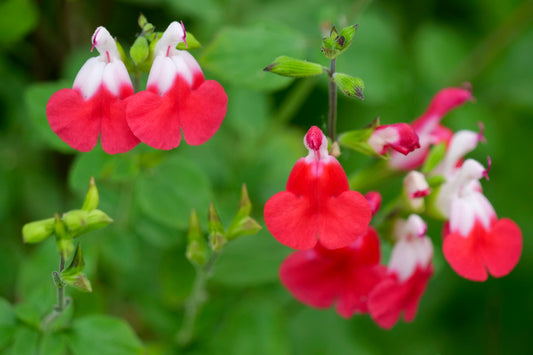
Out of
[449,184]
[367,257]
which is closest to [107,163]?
[367,257]

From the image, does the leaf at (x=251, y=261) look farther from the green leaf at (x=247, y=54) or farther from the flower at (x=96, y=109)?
the flower at (x=96, y=109)

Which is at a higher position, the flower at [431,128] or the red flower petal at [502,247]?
the flower at [431,128]

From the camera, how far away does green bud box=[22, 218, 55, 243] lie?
1.09 metres

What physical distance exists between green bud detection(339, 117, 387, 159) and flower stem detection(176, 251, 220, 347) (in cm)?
37

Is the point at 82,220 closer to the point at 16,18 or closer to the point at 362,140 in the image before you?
the point at 362,140

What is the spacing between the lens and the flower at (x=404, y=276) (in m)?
1.26

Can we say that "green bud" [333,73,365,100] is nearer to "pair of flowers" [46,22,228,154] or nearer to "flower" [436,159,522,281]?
"pair of flowers" [46,22,228,154]

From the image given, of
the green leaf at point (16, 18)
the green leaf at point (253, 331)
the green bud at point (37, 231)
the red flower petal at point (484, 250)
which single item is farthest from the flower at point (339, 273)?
the green leaf at point (16, 18)

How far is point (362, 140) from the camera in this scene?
1.21 meters

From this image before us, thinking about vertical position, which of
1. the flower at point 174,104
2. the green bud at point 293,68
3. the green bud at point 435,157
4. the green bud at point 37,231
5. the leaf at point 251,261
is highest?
the green bud at point 293,68

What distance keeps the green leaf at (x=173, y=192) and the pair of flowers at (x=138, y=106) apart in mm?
335

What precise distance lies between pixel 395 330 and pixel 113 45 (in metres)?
1.40

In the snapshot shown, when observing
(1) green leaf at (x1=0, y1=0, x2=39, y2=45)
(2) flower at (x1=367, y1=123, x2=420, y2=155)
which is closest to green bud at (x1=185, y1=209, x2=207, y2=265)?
(2) flower at (x1=367, y1=123, x2=420, y2=155)

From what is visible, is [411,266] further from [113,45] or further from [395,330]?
[395,330]
